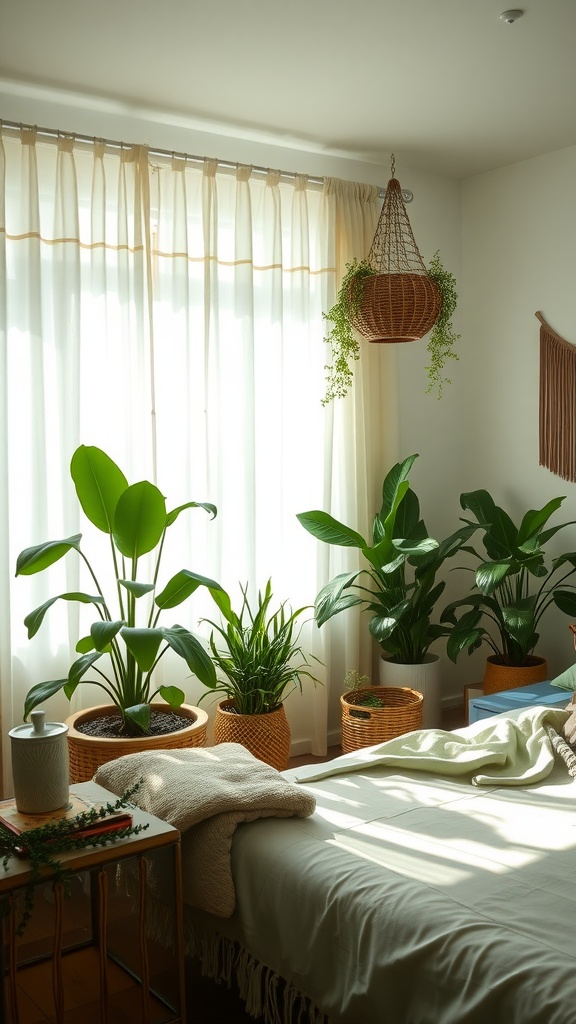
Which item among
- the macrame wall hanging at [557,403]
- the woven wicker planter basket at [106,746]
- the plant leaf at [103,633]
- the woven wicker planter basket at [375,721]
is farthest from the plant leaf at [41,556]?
the macrame wall hanging at [557,403]

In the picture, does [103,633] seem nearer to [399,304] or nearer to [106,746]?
[106,746]

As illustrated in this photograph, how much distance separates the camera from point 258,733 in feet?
12.6

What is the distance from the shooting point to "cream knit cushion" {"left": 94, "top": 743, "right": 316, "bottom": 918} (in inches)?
89.2

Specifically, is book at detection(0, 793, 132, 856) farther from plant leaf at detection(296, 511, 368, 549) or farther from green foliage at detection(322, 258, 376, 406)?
green foliage at detection(322, 258, 376, 406)

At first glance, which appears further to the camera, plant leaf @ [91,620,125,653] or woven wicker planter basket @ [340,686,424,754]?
woven wicker planter basket @ [340,686,424,754]

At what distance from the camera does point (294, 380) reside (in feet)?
14.8

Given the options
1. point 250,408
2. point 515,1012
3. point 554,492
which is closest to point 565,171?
point 554,492

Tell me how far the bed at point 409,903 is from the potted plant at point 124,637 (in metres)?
0.68

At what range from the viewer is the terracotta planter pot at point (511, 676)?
442cm

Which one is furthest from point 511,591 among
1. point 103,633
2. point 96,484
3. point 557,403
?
point 103,633

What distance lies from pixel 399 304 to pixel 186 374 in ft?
3.17

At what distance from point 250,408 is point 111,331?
0.72 meters

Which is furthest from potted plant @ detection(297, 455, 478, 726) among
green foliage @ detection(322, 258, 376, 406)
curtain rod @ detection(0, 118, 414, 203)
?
curtain rod @ detection(0, 118, 414, 203)

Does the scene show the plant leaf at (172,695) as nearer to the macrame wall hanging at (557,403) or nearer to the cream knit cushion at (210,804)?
the cream knit cushion at (210,804)
